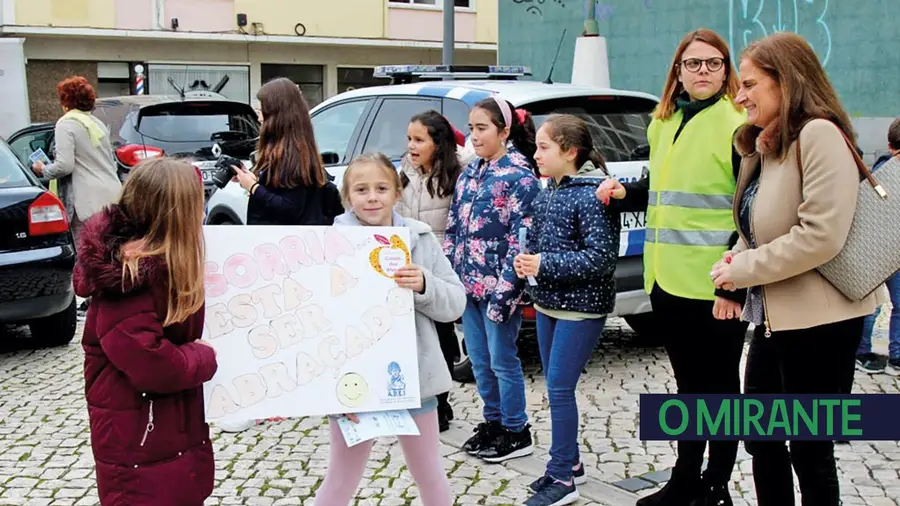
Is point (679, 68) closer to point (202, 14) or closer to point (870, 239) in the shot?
point (870, 239)

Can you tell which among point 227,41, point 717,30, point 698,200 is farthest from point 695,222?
point 227,41

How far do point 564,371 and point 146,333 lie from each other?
1.98 metres

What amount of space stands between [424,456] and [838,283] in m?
1.49

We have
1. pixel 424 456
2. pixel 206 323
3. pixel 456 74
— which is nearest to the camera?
pixel 206 323

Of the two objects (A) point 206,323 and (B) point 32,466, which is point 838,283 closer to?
(A) point 206,323

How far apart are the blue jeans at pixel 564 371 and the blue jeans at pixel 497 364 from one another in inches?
14.9

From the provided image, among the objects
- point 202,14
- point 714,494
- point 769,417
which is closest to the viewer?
point 769,417

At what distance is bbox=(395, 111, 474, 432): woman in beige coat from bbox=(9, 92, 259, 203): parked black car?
773cm

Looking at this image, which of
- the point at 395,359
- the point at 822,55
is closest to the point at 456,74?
the point at 395,359

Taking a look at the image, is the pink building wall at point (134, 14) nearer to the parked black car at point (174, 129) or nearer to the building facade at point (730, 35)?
the building facade at point (730, 35)

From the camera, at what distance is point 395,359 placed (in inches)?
144

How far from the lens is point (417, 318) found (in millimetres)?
3846

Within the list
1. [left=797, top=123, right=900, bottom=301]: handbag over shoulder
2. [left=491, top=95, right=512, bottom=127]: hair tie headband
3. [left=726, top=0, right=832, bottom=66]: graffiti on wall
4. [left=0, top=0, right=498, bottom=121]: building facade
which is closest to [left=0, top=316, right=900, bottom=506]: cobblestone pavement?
[left=797, top=123, right=900, bottom=301]: handbag over shoulder

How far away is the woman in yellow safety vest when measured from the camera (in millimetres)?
4121
